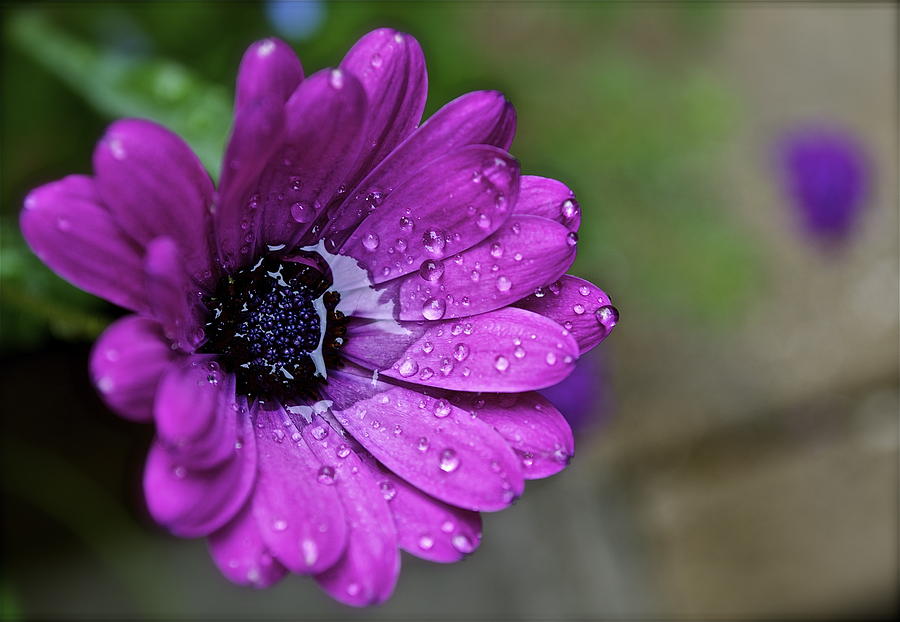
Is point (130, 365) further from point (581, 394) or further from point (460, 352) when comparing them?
point (581, 394)

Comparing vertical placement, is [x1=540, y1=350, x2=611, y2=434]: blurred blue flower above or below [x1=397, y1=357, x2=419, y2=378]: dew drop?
below

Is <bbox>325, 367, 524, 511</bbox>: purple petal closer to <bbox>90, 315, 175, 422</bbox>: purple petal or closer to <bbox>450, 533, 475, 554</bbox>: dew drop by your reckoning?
<bbox>450, 533, 475, 554</bbox>: dew drop

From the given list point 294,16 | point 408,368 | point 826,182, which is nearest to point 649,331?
point 826,182

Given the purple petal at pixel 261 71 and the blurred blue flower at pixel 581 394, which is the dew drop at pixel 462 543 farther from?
the blurred blue flower at pixel 581 394

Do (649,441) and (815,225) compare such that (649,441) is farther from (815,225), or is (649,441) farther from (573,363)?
(573,363)

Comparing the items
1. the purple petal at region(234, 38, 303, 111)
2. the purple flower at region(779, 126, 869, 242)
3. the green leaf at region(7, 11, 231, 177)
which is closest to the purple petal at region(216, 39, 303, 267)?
the purple petal at region(234, 38, 303, 111)
